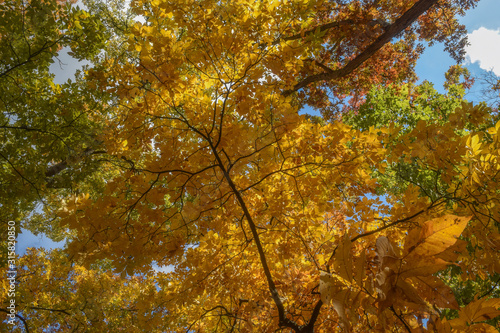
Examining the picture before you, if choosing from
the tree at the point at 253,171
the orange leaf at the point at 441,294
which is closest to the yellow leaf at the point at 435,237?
the orange leaf at the point at 441,294

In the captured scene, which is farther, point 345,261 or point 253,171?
point 253,171

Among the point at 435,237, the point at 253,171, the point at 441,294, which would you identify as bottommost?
the point at 441,294

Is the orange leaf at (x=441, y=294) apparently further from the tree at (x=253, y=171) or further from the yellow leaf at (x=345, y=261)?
the tree at (x=253, y=171)

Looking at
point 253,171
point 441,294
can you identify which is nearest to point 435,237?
point 441,294

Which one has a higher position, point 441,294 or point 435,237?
point 435,237

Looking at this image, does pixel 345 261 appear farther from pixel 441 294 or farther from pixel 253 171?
pixel 253 171

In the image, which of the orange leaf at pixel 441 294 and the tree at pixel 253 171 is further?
the tree at pixel 253 171

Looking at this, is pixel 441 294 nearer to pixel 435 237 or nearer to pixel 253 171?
pixel 435 237

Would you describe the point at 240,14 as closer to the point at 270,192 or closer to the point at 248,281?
the point at 270,192

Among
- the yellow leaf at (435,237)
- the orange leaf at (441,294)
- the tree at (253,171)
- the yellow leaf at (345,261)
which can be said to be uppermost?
the tree at (253,171)

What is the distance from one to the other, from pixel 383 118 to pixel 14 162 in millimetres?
9513

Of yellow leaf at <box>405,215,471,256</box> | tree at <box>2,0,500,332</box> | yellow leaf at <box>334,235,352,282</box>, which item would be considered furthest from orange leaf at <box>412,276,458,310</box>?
tree at <box>2,0,500,332</box>

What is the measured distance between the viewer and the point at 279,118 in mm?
2170

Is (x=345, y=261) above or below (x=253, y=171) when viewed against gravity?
below
